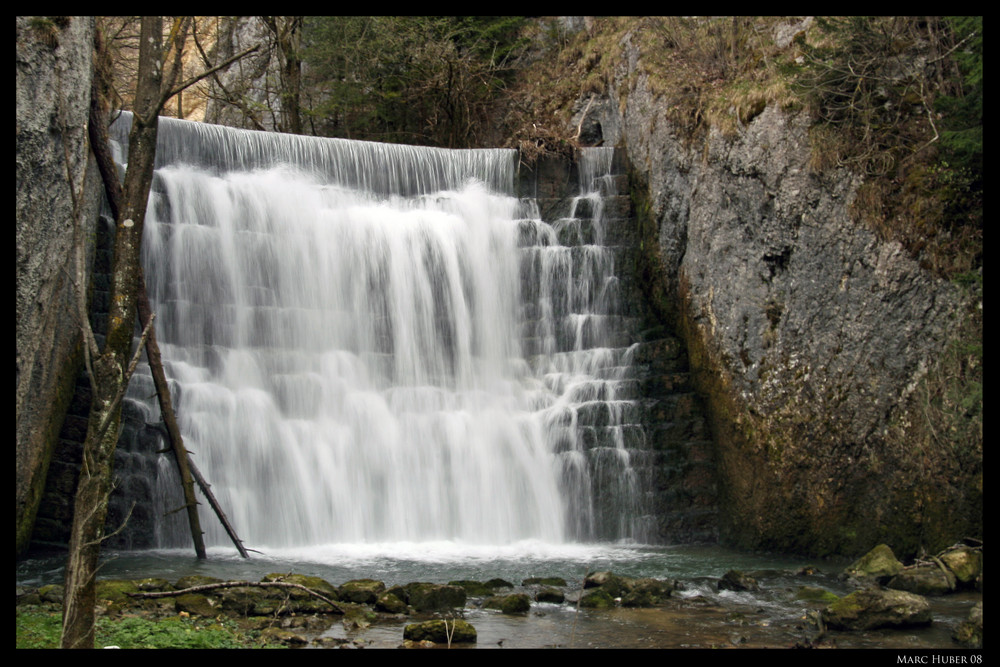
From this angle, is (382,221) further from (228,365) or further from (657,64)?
(657,64)

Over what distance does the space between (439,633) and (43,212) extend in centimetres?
513

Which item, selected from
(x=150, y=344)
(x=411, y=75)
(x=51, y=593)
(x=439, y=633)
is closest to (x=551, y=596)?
(x=439, y=633)

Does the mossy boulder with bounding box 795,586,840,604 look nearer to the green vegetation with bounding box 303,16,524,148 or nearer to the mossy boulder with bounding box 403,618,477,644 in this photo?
the mossy boulder with bounding box 403,618,477,644

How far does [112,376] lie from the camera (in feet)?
18.7

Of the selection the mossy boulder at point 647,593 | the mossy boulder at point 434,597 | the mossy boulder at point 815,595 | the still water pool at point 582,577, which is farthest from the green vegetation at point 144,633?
the mossy boulder at point 815,595

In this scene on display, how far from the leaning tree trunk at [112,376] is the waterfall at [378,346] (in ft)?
16.6

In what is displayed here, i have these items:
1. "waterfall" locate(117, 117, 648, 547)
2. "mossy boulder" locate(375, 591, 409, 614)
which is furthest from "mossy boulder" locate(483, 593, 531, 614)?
"waterfall" locate(117, 117, 648, 547)

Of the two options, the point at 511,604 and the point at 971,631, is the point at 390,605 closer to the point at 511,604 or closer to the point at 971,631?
the point at 511,604

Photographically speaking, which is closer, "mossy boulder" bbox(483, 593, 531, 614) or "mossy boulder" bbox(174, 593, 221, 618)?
"mossy boulder" bbox(174, 593, 221, 618)

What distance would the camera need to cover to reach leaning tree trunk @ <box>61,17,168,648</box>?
211 inches

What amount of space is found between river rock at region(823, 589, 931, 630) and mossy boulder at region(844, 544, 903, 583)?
2.03m

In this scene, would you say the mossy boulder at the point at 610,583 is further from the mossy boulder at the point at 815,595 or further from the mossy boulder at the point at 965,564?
the mossy boulder at the point at 965,564

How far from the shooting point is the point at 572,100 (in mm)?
18953

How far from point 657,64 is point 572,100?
324 cm
